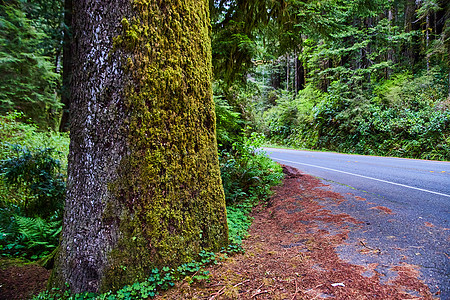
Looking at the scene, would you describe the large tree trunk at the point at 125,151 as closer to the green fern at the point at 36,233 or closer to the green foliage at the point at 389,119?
the green fern at the point at 36,233

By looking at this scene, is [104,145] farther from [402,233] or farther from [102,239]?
[402,233]

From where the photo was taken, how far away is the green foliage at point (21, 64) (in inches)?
343

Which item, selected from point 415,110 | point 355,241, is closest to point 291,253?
point 355,241

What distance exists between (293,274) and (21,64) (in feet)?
39.1

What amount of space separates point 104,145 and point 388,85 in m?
19.2

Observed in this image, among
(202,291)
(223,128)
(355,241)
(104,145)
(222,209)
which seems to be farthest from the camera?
(223,128)

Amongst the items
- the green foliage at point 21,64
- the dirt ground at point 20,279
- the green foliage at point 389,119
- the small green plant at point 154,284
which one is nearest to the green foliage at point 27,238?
the dirt ground at point 20,279

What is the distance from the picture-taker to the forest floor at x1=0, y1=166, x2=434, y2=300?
208 centimetres

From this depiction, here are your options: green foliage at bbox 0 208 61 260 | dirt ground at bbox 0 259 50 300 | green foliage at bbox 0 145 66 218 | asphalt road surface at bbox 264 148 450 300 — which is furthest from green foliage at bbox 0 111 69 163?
asphalt road surface at bbox 264 148 450 300

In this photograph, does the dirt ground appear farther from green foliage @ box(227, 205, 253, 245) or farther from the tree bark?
the tree bark

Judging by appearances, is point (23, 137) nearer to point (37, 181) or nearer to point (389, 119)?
point (37, 181)

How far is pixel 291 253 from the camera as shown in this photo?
2953 millimetres

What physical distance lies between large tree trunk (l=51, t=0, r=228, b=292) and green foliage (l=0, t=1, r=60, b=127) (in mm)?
7911

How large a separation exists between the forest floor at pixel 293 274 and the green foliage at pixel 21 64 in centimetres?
845
